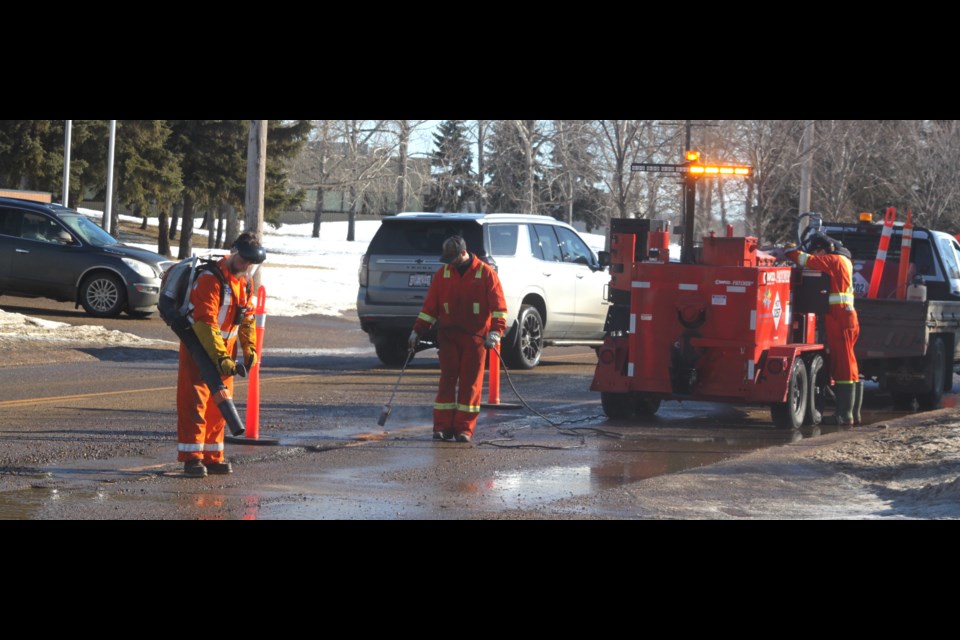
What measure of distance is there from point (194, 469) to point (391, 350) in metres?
8.50

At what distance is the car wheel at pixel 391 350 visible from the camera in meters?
17.6

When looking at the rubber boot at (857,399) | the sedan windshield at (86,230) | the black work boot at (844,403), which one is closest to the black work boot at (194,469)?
the black work boot at (844,403)

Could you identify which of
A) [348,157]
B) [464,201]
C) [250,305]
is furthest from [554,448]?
[348,157]

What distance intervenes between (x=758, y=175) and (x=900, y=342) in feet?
56.7

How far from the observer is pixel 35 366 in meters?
16.0

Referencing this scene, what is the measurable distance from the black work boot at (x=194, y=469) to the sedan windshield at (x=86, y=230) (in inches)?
534

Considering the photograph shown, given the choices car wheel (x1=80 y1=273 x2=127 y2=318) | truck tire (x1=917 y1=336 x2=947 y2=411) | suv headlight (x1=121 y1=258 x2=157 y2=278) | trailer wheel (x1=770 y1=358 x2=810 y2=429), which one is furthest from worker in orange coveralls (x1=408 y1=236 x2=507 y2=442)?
car wheel (x1=80 y1=273 x2=127 y2=318)

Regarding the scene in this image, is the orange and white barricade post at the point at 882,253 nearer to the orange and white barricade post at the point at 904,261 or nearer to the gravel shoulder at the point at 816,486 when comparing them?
the orange and white barricade post at the point at 904,261

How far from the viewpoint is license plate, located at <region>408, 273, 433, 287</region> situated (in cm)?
1677

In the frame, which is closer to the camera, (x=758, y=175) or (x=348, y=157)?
(x=758, y=175)

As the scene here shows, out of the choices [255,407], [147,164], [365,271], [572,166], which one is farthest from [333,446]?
[147,164]

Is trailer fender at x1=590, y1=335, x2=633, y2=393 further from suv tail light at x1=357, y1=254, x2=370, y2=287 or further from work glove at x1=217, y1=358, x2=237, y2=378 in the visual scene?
suv tail light at x1=357, y1=254, x2=370, y2=287

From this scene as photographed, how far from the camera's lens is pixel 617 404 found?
1314cm

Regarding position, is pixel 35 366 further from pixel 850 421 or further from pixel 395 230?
pixel 850 421
